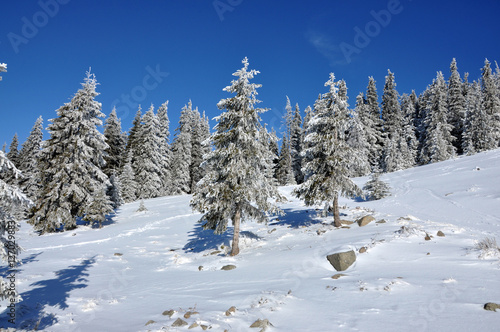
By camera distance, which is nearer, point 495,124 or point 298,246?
point 298,246

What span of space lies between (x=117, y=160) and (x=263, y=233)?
36996 millimetres

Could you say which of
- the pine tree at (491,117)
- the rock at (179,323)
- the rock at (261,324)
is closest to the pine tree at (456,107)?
the pine tree at (491,117)

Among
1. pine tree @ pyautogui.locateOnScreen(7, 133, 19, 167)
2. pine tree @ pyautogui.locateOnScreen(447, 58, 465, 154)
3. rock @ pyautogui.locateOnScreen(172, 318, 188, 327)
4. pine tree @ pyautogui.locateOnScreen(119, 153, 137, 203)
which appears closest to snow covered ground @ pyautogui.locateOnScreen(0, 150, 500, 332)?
rock @ pyautogui.locateOnScreen(172, 318, 188, 327)

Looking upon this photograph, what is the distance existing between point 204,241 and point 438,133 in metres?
44.1

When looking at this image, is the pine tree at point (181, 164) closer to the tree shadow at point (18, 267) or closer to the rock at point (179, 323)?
the tree shadow at point (18, 267)

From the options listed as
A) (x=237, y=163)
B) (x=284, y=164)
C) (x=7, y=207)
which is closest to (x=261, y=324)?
(x=7, y=207)

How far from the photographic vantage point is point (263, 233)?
21.6m

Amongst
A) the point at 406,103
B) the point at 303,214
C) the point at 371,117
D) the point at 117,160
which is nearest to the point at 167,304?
the point at 303,214

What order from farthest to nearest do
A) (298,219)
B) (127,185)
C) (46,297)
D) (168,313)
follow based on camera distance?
(127,185), (298,219), (46,297), (168,313)

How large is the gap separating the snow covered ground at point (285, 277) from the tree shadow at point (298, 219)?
278 mm

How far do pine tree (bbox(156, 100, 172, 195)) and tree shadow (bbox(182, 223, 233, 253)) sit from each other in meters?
27.5

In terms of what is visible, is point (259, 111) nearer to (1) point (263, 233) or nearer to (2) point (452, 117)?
(1) point (263, 233)

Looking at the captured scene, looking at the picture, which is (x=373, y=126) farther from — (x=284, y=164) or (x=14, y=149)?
(x=14, y=149)

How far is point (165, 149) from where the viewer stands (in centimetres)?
5050
